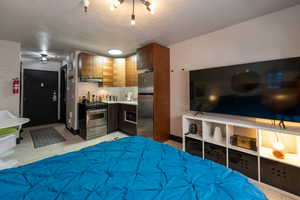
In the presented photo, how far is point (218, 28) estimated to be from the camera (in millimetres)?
2443

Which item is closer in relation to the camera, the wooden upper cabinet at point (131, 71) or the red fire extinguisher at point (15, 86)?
the red fire extinguisher at point (15, 86)

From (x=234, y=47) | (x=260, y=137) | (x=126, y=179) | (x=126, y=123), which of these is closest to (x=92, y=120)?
(x=126, y=123)

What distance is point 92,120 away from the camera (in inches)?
135

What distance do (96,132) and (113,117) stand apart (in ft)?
2.12

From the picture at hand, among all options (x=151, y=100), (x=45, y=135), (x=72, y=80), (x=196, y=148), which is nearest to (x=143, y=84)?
(x=151, y=100)

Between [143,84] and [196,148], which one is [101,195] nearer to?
[196,148]

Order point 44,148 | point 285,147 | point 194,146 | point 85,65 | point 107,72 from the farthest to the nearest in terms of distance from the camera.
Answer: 1. point 107,72
2. point 85,65
3. point 44,148
4. point 194,146
5. point 285,147

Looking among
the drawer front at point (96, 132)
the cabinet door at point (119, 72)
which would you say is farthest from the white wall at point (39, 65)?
the drawer front at point (96, 132)

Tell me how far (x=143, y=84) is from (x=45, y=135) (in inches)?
128

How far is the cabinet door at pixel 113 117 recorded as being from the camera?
3.81 m

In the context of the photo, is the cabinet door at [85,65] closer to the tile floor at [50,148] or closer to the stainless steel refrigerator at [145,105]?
the stainless steel refrigerator at [145,105]

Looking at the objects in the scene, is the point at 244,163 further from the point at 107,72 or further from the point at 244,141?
the point at 107,72

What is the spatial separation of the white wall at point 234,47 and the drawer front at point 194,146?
2.13 feet

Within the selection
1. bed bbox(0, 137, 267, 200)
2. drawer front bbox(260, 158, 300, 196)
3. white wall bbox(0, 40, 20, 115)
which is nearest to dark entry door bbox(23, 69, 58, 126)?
white wall bbox(0, 40, 20, 115)
